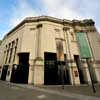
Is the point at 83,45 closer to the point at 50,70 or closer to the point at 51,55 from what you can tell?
the point at 51,55

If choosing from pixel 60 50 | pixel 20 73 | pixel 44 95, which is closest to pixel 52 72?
pixel 60 50

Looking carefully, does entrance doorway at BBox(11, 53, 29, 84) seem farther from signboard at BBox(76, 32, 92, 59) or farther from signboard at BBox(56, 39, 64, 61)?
signboard at BBox(76, 32, 92, 59)

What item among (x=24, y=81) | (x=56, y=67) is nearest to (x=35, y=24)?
(x=56, y=67)

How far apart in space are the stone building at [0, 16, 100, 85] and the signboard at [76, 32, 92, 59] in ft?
2.46

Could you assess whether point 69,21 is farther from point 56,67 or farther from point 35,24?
point 56,67

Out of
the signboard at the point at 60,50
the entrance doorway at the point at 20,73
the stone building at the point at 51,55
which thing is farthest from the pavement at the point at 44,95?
the signboard at the point at 60,50

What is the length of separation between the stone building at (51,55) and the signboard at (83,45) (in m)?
0.75

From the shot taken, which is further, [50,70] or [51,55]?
[51,55]

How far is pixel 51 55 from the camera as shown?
60.7ft

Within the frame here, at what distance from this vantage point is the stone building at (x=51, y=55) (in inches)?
643

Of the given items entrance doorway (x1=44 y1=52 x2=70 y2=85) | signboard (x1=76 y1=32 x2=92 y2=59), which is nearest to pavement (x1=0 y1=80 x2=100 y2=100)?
entrance doorway (x1=44 y1=52 x2=70 y2=85)

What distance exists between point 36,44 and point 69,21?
41.5ft

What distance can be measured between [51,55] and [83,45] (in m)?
8.96

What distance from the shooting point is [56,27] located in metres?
21.3
